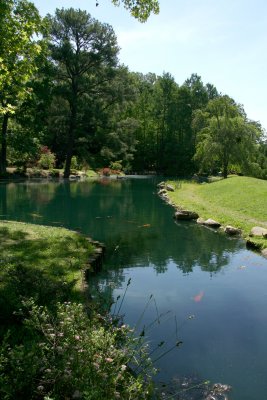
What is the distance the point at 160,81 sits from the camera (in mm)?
71062

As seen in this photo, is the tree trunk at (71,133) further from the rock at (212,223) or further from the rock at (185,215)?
the rock at (212,223)

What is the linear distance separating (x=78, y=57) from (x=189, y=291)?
4179cm

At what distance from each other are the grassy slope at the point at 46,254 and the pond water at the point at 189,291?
756mm

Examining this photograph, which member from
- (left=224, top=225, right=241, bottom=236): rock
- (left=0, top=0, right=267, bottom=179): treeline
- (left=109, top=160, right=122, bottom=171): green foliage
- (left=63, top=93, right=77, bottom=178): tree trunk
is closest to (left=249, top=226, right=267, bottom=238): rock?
(left=224, top=225, right=241, bottom=236): rock

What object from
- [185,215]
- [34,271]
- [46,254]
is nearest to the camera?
[34,271]

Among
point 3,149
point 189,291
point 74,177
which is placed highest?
point 3,149

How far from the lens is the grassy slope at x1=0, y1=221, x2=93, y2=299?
8086mm

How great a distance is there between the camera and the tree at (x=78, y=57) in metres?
45.0

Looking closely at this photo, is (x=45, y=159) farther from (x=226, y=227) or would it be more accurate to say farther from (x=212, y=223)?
(x=226, y=227)

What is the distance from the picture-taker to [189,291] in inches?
373

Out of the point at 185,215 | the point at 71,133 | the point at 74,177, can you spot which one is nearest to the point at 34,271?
the point at 185,215

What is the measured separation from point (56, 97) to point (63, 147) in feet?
25.9

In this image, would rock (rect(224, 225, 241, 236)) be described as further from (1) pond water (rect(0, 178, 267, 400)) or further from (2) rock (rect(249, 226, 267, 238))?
(2) rock (rect(249, 226, 267, 238))

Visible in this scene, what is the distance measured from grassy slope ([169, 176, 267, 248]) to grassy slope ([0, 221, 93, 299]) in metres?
6.90
